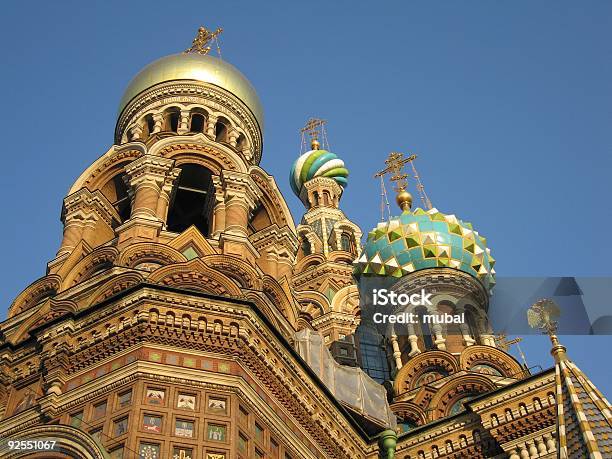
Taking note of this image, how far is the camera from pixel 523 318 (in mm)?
18875

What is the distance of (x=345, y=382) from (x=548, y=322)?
4.16m

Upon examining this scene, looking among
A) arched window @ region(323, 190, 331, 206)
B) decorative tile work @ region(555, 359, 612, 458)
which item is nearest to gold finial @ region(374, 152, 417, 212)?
arched window @ region(323, 190, 331, 206)

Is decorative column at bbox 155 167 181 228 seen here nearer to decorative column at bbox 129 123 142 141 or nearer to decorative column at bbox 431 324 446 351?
decorative column at bbox 129 123 142 141

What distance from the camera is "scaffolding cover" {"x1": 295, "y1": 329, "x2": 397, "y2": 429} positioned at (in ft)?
42.7

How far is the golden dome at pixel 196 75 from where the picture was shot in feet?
57.6

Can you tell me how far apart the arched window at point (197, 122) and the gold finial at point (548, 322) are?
316 inches

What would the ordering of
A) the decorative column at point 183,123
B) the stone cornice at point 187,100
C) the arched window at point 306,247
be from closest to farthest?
the decorative column at point 183,123 < the stone cornice at point 187,100 < the arched window at point 306,247

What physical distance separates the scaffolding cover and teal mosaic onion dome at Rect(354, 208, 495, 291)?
610cm

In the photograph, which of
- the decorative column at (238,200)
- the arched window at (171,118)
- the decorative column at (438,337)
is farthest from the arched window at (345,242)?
the decorative column at (238,200)

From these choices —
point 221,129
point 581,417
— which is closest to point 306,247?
point 221,129

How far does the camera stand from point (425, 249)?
1961 centimetres

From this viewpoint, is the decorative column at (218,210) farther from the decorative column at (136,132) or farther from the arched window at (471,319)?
the arched window at (471,319)

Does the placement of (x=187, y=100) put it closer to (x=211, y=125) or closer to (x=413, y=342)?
(x=211, y=125)

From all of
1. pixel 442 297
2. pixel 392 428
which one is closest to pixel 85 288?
pixel 392 428
